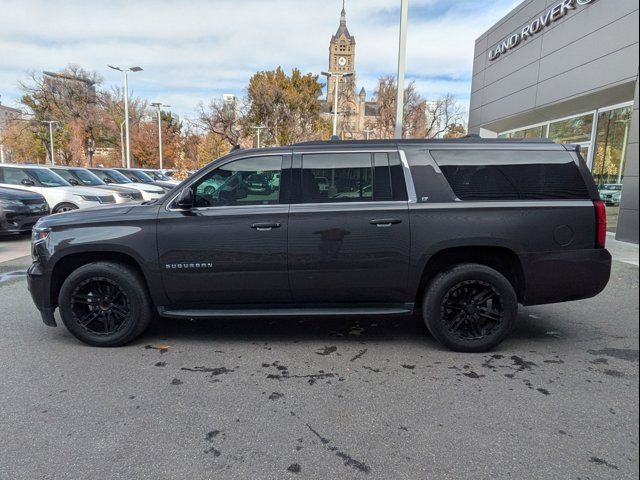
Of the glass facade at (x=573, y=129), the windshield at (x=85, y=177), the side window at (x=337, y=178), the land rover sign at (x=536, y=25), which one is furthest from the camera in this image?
the glass facade at (x=573, y=129)

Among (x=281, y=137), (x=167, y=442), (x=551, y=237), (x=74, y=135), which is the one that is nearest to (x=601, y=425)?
(x=551, y=237)

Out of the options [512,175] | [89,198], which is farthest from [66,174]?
[512,175]

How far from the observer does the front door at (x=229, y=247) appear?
12.8 ft

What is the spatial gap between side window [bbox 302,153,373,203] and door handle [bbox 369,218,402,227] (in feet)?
0.75

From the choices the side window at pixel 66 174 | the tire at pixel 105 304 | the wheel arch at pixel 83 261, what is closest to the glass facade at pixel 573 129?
the wheel arch at pixel 83 261

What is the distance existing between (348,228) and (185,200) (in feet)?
5.04

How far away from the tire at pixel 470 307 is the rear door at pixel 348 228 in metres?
0.34

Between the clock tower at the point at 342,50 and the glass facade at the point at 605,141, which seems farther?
the clock tower at the point at 342,50

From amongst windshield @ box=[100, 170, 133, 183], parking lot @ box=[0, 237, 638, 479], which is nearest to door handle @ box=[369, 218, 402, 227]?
parking lot @ box=[0, 237, 638, 479]

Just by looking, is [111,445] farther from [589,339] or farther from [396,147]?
[589,339]

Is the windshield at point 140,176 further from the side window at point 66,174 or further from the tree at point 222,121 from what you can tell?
the tree at point 222,121

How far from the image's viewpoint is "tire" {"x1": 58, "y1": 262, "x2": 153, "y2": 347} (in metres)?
3.99

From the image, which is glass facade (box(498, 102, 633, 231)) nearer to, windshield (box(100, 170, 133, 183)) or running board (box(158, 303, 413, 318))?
running board (box(158, 303, 413, 318))

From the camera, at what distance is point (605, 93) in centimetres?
1209
